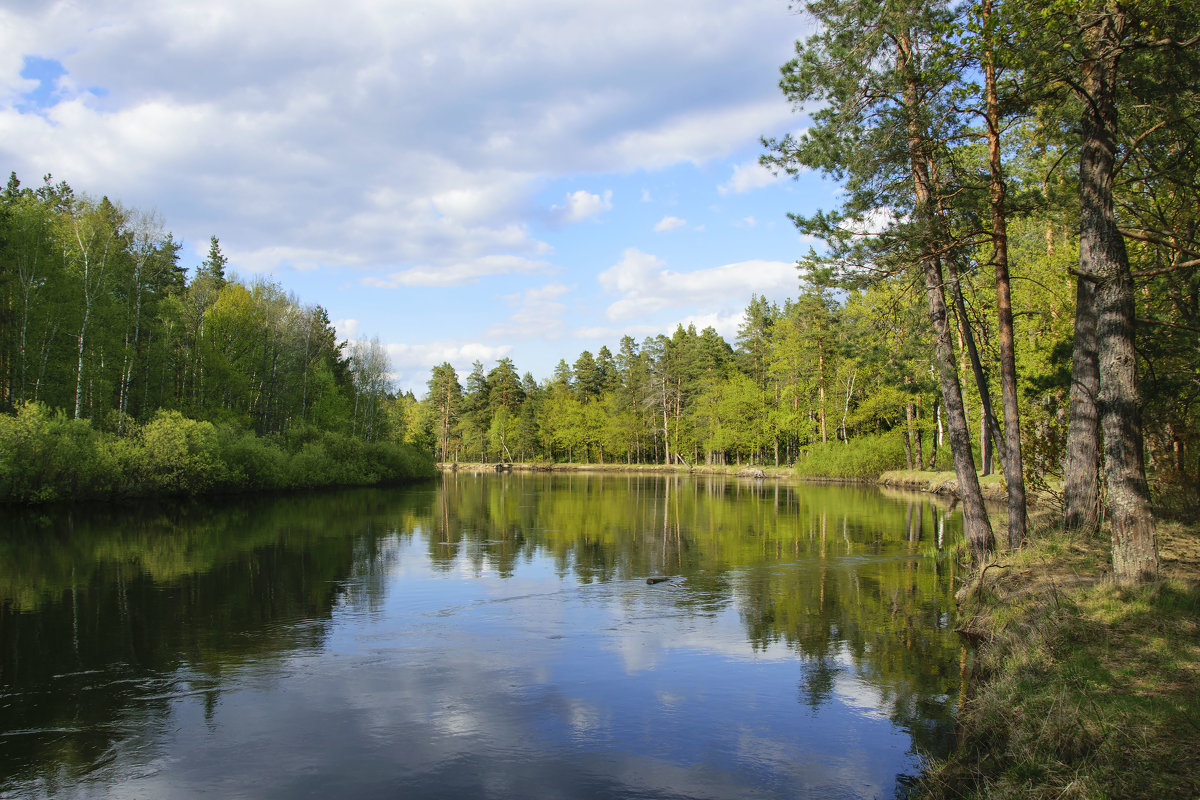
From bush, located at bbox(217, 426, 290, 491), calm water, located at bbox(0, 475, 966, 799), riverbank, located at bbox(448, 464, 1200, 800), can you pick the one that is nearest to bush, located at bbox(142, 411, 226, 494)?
bush, located at bbox(217, 426, 290, 491)

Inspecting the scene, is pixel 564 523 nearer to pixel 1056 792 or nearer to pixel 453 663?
pixel 453 663

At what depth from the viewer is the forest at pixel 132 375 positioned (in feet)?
105

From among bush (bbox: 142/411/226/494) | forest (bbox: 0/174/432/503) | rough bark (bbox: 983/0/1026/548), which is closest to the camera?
rough bark (bbox: 983/0/1026/548)

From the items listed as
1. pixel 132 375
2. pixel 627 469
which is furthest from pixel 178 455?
pixel 627 469

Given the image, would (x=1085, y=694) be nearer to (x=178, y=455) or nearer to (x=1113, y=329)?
(x=1113, y=329)

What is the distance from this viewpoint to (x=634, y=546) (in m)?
24.3

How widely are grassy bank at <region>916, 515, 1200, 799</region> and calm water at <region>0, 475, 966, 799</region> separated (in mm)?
927

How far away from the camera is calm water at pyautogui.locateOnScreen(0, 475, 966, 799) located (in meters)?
7.73

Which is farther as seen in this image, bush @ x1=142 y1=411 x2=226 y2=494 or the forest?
bush @ x1=142 y1=411 x2=226 y2=494

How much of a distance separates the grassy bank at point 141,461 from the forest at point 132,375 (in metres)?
0.07

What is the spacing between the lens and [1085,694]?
22.7 ft

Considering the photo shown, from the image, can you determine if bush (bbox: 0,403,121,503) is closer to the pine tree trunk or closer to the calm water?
the calm water

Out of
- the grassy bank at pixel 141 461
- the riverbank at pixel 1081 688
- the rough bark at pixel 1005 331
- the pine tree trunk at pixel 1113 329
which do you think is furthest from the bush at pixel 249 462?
the pine tree trunk at pixel 1113 329

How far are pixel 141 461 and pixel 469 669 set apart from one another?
2965 centimetres
